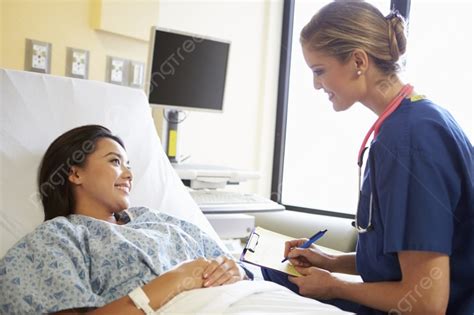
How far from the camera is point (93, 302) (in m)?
1.11

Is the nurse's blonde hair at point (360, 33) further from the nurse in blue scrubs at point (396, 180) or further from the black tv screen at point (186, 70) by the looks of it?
the black tv screen at point (186, 70)

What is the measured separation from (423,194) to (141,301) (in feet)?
2.05

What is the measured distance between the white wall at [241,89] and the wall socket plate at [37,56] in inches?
28.9

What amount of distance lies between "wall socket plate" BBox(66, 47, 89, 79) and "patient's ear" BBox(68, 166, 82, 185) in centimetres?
97

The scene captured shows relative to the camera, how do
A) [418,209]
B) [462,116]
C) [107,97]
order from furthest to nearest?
[462,116] < [107,97] < [418,209]

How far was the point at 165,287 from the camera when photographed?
1119 mm

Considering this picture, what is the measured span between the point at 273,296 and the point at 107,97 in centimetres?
94

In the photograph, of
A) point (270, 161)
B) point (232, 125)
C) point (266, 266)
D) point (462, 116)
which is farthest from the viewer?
point (270, 161)

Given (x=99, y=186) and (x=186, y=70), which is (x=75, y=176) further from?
(x=186, y=70)

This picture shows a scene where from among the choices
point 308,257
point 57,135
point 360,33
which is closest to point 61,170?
point 57,135

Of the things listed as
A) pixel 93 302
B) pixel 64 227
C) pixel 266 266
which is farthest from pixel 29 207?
pixel 266 266

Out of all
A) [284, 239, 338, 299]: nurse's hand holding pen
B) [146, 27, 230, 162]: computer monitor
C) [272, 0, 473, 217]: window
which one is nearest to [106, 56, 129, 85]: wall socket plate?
[146, 27, 230, 162]: computer monitor

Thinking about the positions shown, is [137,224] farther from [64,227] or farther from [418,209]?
[418,209]

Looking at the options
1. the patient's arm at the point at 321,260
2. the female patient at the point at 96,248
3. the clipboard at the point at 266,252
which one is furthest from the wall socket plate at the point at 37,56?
the patient's arm at the point at 321,260
